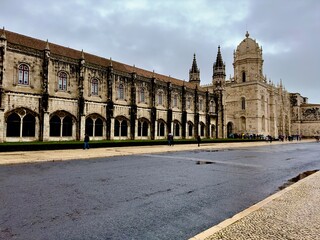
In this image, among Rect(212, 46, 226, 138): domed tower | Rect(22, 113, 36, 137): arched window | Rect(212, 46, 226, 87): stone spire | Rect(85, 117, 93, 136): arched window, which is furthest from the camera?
Rect(212, 46, 226, 87): stone spire

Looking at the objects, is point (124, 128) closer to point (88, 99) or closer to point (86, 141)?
point (88, 99)

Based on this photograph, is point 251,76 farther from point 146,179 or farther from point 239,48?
point 146,179

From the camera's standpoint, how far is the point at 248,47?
65438 mm

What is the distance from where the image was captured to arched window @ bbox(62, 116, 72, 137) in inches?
1077

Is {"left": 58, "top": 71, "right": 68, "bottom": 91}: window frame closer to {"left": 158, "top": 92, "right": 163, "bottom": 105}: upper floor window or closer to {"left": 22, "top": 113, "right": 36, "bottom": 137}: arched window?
{"left": 22, "top": 113, "right": 36, "bottom": 137}: arched window

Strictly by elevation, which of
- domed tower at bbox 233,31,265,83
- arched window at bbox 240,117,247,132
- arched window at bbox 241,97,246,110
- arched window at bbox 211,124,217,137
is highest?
domed tower at bbox 233,31,265,83

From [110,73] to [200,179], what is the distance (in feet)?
83.4

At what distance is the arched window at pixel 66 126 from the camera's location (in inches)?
1077

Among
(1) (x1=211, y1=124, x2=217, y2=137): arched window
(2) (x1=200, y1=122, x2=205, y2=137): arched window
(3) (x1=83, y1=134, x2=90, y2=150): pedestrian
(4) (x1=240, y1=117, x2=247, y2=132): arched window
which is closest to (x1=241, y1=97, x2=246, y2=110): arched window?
(4) (x1=240, y1=117, x2=247, y2=132): arched window

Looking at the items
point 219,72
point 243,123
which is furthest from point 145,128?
point 243,123

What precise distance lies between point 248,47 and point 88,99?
169ft

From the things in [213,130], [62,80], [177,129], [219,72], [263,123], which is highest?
[219,72]

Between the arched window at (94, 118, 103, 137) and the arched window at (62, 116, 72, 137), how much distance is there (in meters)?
3.25

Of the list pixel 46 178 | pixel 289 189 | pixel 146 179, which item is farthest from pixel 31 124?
pixel 289 189
